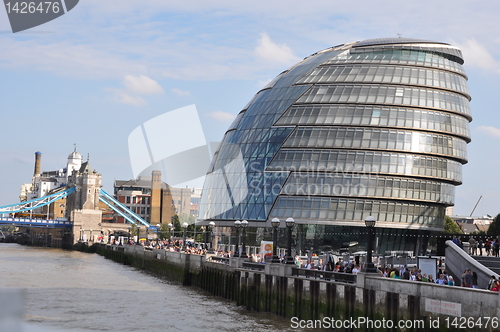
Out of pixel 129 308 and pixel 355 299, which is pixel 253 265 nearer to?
pixel 129 308

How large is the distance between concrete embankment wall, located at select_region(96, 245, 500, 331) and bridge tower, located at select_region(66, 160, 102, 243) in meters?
126

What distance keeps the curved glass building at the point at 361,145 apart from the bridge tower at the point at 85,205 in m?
99.1

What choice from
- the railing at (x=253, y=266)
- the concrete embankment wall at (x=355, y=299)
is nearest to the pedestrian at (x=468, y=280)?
the concrete embankment wall at (x=355, y=299)

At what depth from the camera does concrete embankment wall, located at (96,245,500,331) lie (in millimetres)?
19781

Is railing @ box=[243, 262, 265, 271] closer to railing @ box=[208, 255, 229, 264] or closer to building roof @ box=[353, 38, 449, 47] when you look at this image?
railing @ box=[208, 255, 229, 264]

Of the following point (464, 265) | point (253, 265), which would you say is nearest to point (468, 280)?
point (464, 265)

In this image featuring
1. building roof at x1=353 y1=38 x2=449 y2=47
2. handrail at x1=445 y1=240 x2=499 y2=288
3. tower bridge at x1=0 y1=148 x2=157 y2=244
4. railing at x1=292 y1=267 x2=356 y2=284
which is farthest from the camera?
tower bridge at x1=0 y1=148 x2=157 y2=244

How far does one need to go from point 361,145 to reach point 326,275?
4109cm

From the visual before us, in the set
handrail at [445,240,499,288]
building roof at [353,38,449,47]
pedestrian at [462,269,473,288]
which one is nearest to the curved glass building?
building roof at [353,38,449,47]

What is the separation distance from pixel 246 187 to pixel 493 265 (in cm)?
4233

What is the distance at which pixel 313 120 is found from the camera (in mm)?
71250

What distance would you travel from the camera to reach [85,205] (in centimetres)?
17500

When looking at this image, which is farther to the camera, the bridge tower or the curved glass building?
the bridge tower

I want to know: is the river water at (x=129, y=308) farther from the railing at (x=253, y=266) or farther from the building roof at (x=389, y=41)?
the building roof at (x=389, y=41)
